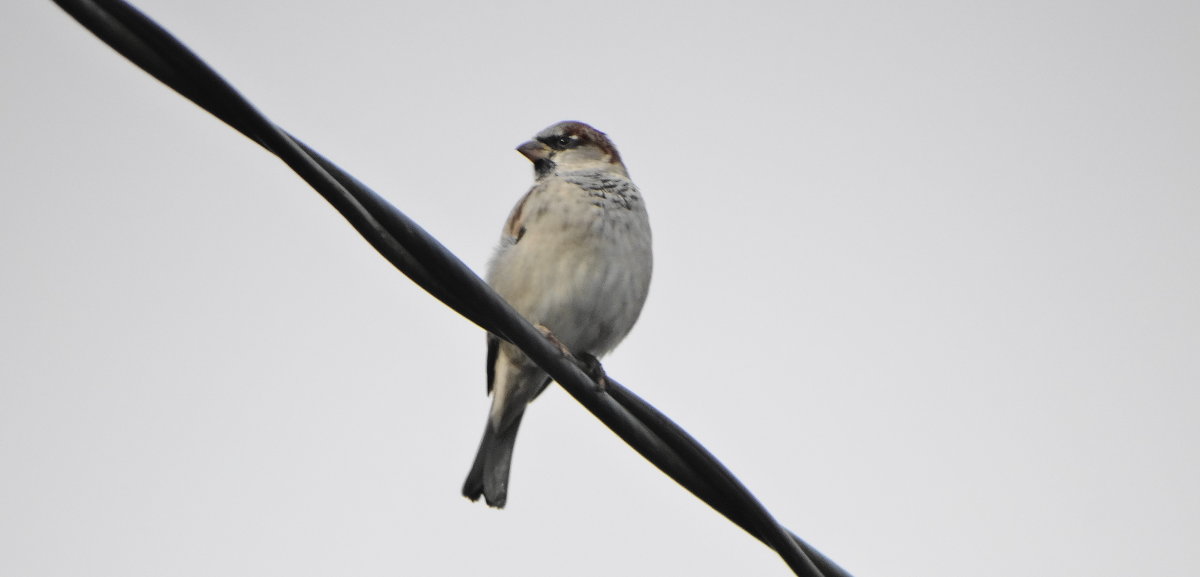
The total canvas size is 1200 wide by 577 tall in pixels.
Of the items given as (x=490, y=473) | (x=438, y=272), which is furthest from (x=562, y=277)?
(x=438, y=272)

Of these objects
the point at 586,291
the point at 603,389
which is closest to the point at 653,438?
the point at 603,389

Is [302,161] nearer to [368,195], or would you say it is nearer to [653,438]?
[368,195]

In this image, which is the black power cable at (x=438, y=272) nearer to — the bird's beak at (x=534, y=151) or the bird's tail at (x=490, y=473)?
the bird's tail at (x=490, y=473)

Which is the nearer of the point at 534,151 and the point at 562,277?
the point at 562,277

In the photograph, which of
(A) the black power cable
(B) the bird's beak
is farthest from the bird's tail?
(A) the black power cable

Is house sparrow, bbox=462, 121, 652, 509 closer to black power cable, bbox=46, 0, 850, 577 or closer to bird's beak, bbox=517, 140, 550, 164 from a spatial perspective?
bird's beak, bbox=517, 140, 550, 164

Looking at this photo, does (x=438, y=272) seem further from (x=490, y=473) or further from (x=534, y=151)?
(x=534, y=151)

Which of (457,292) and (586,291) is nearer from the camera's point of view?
(457,292)
